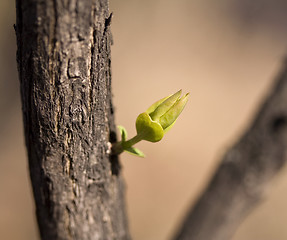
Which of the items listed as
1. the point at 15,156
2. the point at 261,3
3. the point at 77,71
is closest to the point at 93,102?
the point at 77,71

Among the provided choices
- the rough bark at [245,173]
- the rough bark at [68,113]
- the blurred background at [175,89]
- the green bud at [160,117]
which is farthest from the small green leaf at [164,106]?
the blurred background at [175,89]

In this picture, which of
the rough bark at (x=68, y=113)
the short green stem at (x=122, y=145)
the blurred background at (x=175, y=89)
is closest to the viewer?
the rough bark at (x=68, y=113)

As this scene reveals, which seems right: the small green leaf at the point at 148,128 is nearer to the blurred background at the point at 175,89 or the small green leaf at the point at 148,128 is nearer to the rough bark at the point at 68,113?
the rough bark at the point at 68,113

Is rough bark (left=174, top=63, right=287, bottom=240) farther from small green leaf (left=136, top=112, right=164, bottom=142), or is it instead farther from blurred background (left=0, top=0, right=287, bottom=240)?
blurred background (left=0, top=0, right=287, bottom=240)

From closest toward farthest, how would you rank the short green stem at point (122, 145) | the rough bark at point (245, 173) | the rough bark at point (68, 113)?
1. the rough bark at point (68, 113)
2. the short green stem at point (122, 145)
3. the rough bark at point (245, 173)

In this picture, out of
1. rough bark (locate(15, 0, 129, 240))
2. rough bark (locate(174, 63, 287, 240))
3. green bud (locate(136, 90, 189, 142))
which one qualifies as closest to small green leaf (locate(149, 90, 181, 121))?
green bud (locate(136, 90, 189, 142))

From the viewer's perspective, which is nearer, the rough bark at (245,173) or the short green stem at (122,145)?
the short green stem at (122,145)

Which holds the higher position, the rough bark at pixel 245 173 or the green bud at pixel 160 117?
the green bud at pixel 160 117
